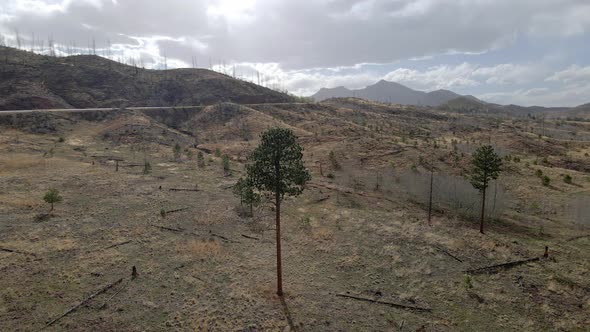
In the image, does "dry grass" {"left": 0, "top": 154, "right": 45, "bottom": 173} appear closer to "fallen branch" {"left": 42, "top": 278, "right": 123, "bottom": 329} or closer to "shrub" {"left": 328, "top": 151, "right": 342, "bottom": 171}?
"fallen branch" {"left": 42, "top": 278, "right": 123, "bottom": 329}

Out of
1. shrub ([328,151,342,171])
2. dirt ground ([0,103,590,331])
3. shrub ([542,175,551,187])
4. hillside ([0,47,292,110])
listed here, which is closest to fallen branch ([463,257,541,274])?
dirt ground ([0,103,590,331])

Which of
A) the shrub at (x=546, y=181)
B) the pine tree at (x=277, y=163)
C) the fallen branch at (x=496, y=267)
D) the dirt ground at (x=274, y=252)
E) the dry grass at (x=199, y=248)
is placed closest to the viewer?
the dirt ground at (x=274, y=252)

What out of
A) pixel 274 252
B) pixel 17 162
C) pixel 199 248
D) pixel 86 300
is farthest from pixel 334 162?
pixel 17 162

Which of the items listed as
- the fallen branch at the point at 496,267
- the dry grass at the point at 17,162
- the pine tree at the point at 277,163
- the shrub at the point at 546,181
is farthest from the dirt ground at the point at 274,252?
the pine tree at the point at 277,163

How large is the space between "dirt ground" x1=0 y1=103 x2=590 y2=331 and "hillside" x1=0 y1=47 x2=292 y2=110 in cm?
3965

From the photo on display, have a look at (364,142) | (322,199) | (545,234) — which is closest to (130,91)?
(364,142)

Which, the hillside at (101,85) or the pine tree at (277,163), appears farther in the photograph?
the hillside at (101,85)

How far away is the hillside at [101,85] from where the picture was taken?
80875mm

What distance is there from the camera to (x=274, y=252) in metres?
25.0

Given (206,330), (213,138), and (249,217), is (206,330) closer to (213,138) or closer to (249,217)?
(249,217)

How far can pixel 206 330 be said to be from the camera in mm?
16281

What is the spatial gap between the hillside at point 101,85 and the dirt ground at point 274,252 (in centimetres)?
3965

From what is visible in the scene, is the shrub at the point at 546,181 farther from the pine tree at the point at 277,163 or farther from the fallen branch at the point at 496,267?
the pine tree at the point at 277,163

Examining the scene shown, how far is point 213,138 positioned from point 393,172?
41811mm
